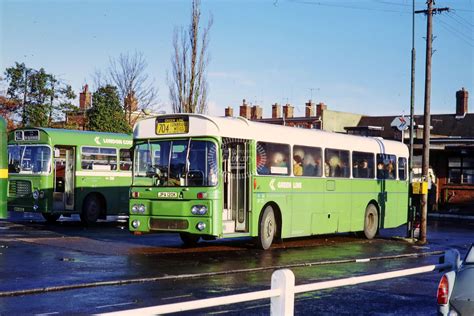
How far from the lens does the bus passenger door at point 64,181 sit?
23.9 meters

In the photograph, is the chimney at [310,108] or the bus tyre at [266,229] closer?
the bus tyre at [266,229]

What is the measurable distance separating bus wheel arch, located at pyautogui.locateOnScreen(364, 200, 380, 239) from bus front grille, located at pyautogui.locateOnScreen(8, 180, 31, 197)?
424 inches

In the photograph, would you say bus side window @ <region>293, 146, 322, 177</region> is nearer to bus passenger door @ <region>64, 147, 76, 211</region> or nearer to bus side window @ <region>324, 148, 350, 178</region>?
bus side window @ <region>324, 148, 350, 178</region>

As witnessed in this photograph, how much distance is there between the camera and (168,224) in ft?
54.5

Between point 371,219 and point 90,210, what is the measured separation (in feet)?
30.5

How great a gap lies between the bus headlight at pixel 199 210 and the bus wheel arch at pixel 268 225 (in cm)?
207

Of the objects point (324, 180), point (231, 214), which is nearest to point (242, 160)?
point (231, 214)

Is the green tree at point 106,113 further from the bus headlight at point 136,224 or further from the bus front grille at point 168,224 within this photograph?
the bus front grille at point 168,224

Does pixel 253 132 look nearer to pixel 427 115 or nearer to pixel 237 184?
pixel 237 184

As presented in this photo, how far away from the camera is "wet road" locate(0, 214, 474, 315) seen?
33.8ft

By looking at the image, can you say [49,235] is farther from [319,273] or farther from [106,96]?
[106,96]

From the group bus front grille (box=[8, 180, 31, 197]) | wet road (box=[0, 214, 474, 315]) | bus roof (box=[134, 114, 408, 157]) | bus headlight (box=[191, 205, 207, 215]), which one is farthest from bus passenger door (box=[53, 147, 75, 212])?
bus headlight (box=[191, 205, 207, 215])

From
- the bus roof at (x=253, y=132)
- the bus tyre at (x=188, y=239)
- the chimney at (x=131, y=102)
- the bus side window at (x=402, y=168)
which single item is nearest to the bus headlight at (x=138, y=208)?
the bus roof at (x=253, y=132)

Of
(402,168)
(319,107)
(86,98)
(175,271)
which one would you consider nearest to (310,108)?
(319,107)
